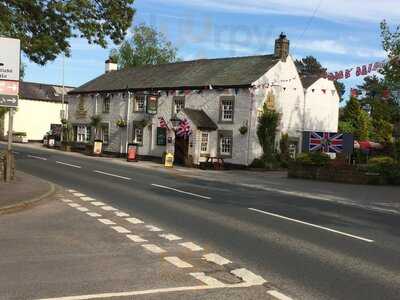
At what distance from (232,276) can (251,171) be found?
28883 mm

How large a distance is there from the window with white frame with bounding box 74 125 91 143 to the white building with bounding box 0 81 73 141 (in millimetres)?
18644

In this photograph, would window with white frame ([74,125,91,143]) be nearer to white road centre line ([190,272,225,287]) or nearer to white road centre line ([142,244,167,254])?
white road centre line ([142,244,167,254])

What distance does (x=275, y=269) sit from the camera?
8039 millimetres

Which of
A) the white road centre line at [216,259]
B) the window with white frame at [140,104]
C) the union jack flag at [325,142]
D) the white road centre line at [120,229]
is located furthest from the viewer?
the window with white frame at [140,104]

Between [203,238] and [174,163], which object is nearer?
[203,238]

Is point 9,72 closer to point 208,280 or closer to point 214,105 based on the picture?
point 208,280

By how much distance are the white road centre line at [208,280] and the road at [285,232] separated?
652mm

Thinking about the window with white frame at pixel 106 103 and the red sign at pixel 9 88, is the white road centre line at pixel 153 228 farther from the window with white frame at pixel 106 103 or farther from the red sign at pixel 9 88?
the window with white frame at pixel 106 103

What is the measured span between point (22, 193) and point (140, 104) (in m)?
30.5

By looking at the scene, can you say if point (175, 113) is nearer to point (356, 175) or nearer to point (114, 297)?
point (356, 175)

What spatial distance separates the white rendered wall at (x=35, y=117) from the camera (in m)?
71.4

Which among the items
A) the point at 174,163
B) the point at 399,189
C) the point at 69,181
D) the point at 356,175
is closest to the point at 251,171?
the point at 174,163

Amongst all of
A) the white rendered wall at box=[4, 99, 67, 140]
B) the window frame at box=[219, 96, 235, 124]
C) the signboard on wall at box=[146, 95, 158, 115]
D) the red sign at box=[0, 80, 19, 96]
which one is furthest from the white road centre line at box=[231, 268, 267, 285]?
the white rendered wall at box=[4, 99, 67, 140]

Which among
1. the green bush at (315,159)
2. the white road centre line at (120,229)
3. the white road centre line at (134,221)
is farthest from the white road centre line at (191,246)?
the green bush at (315,159)
